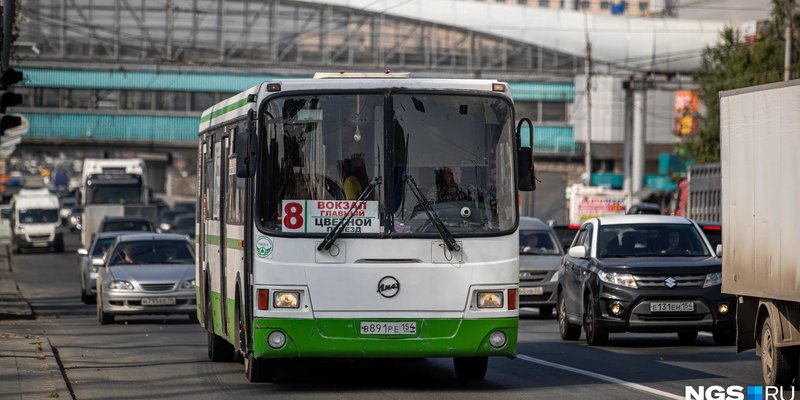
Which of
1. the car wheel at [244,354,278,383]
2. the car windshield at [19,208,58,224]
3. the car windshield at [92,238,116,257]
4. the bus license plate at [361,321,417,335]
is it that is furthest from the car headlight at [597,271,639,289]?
the car windshield at [19,208,58,224]

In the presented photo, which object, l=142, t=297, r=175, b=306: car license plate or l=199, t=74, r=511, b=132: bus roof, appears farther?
l=142, t=297, r=175, b=306: car license plate

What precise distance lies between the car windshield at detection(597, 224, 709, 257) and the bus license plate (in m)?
7.28

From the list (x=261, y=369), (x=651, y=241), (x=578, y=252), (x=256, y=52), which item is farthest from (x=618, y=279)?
(x=256, y=52)

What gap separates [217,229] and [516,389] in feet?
13.1

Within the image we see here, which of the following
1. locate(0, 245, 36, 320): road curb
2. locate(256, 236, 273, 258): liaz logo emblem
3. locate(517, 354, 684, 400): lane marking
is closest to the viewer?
locate(517, 354, 684, 400): lane marking

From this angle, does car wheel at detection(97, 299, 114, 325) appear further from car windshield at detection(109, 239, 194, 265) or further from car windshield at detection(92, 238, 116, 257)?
car windshield at detection(92, 238, 116, 257)

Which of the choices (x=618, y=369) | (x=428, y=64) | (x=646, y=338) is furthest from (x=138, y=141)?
(x=618, y=369)

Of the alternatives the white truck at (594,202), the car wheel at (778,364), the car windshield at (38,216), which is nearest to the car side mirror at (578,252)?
the car wheel at (778,364)

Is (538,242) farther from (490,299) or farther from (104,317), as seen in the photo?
(490,299)

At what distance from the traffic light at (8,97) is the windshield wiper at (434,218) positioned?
10.3 meters

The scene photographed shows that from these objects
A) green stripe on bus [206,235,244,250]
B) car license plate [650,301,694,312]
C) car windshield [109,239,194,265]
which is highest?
green stripe on bus [206,235,244,250]

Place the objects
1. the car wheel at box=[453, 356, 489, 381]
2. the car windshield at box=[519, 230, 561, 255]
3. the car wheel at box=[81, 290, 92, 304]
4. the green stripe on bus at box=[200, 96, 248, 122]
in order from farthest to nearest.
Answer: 1. the car wheel at box=[81, 290, 92, 304]
2. the car windshield at box=[519, 230, 561, 255]
3. the green stripe on bus at box=[200, 96, 248, 122]
4. the car wheel at box=[453, 356, 489, 381]

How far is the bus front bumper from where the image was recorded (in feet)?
42.9

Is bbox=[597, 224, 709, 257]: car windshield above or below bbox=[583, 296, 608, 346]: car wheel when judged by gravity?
above
